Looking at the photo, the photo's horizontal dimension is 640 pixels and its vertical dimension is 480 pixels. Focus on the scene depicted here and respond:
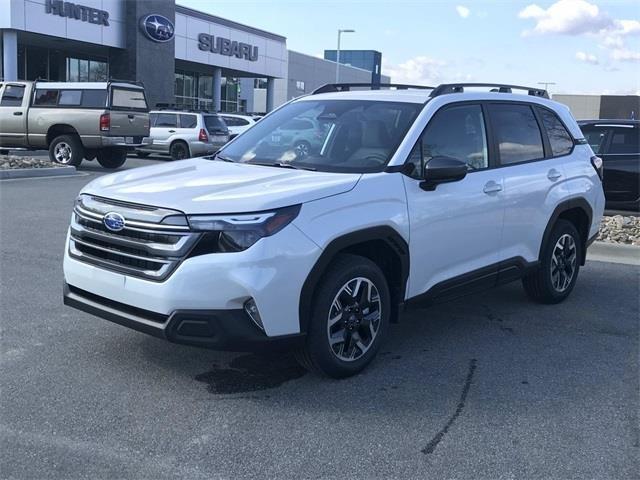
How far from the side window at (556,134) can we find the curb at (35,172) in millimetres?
11478

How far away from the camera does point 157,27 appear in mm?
31953

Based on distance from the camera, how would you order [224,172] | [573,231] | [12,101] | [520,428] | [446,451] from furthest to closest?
[12,101]
[573,231]
[224,172]
[520,428]
[446,451]

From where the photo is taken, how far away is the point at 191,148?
2117 centimetres

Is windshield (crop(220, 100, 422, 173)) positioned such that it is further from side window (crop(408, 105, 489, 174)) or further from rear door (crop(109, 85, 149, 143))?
rear door (crop(109, 85, 149, 143))

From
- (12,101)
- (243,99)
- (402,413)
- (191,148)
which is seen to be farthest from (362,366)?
(243,99)

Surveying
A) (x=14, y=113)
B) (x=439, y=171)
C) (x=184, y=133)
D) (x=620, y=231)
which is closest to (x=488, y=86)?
(x=439, y=171)

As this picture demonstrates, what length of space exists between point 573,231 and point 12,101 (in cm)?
1573

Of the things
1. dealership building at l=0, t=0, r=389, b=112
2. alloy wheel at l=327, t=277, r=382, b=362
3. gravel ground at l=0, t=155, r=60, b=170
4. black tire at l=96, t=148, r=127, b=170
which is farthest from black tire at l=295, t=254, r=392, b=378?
dealership building at l=0, t=0, r=389, b=112

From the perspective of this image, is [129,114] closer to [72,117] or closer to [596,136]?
[72,117]

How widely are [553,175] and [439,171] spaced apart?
1.90 m

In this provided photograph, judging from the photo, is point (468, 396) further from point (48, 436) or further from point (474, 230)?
point (48, 436)

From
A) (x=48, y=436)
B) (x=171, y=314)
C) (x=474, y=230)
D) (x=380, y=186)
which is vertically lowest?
(x=48, y=436)

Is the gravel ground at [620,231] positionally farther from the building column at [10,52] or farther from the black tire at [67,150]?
the building column at [10,52]

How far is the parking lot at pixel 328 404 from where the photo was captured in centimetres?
332
